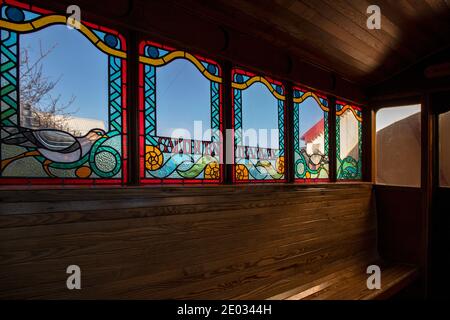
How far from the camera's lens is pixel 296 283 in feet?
9.45

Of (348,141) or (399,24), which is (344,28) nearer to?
(399,24)

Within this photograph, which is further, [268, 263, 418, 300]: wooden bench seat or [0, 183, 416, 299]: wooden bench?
[268, 263, 418, 300]: wooden bench seat

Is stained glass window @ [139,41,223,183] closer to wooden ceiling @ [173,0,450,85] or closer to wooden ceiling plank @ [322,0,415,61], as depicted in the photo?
wooden ceiling @ [173,0,450,85]

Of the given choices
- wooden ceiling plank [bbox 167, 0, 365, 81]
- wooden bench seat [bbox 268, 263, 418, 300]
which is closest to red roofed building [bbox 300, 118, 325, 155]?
wooden ceiling plank [bbox 167, 0, 365, 81]

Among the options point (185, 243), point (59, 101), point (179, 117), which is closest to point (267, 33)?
point (179, 117)

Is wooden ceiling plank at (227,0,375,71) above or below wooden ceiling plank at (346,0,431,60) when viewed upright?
below

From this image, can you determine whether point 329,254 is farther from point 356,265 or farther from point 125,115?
point 125,115

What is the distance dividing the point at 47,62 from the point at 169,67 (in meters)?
0.85

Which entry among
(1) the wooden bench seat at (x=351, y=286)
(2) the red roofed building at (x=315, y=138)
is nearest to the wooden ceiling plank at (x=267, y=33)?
(2) the red roofed building at (x=315, y=138)

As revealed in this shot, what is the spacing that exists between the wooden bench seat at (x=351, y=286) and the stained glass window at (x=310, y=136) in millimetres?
1118

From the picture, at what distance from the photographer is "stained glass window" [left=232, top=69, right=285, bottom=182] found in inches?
108

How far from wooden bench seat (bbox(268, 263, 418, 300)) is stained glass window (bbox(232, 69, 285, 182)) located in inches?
44.0

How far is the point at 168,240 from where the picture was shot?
206 centimetres

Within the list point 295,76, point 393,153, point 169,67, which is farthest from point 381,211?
point 169,67
